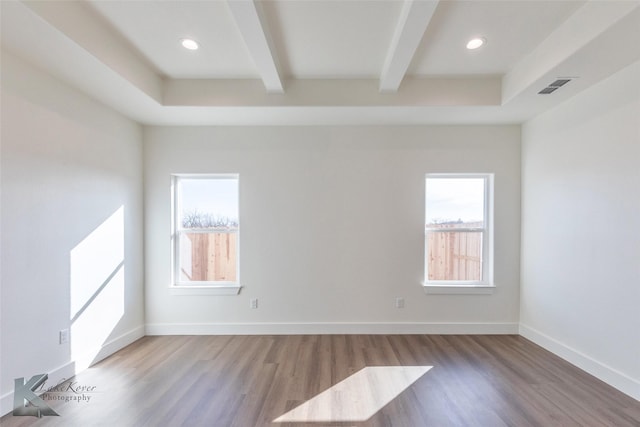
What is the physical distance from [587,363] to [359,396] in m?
2.14

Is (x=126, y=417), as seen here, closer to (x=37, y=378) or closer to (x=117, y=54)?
(x=37, y=378)

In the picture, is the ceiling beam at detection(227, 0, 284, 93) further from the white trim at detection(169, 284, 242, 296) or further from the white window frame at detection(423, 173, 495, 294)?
the white trim at detection(169, 284, 242, 296)

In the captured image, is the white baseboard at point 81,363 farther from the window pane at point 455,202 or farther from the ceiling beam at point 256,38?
the window pane at point 455,202

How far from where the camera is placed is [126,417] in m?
1.88

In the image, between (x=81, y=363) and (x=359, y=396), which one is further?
(x=81, y=363)

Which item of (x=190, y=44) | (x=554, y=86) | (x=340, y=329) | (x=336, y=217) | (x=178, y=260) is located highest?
(x=190, y=44)

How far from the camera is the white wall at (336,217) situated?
10.8ft

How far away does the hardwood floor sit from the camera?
73.2 inches

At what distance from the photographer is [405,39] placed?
6.46 feet

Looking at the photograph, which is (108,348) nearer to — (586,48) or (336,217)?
(336,217)

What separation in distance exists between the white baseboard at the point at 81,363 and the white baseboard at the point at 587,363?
4.56 m

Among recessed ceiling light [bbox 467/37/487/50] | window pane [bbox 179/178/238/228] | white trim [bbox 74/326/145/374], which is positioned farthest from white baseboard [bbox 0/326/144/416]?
recessed ceiling light [bbox 467/37/487/50]

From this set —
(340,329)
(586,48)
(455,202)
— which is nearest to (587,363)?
(455,202)

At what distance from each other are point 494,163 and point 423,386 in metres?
2.65
